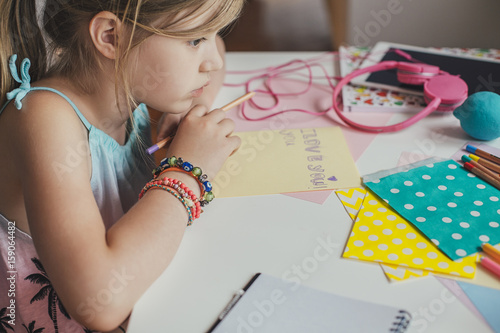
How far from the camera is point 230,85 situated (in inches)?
40.7

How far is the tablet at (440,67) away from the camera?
0.92m

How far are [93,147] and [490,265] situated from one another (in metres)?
0.60

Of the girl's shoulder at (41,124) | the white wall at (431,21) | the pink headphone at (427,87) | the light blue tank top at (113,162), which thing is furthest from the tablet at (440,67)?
the girl's shoulder at (41,124)

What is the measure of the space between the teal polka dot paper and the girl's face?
317 millimetres

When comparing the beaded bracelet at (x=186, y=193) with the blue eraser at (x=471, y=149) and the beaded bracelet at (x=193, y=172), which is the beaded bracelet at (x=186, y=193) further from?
the blue eraser at (x=471, y=149)

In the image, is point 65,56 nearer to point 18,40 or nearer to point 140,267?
point 18,40

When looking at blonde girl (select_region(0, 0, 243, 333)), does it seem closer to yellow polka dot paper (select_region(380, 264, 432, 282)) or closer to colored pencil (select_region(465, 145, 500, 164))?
yellow polka dot paper (select_region(380, 264, 432, 282))

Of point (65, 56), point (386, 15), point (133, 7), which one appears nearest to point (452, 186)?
point (133, 7)

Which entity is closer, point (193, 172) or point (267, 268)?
point (267, 268)

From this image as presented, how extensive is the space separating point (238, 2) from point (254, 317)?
1.59 feet

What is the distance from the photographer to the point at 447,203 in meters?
0.64

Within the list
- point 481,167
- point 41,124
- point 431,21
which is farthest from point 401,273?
point 431,21

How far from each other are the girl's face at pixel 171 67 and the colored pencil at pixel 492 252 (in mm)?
466

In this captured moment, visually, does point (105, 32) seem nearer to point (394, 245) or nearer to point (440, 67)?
point (394, 245)
